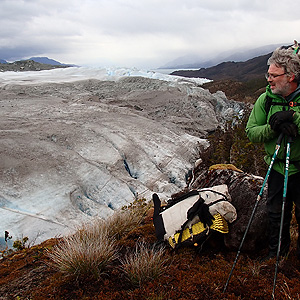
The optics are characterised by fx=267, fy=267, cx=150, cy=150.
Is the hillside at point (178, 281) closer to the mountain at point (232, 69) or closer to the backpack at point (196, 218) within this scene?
the backpack at point (196, 218)

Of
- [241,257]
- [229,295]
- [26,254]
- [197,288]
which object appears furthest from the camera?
[26,254]

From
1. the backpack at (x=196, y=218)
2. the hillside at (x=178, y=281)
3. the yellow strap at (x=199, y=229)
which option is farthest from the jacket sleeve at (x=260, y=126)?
the hillside at (x=178, y=281)

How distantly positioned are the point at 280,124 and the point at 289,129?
0.10 metres

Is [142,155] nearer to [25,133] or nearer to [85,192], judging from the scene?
[85,192]

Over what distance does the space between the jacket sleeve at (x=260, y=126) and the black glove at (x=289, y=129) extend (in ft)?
0.56

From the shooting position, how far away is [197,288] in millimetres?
2914

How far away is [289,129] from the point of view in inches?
109

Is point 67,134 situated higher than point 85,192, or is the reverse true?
point 67,134

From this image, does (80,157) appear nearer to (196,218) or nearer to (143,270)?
(196,218)

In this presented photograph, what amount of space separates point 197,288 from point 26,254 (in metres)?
2.99

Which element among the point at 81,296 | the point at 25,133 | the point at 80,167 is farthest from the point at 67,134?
the point at 81,296

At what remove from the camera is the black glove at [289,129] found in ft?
9.04

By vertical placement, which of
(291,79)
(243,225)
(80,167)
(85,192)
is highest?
(291,79)

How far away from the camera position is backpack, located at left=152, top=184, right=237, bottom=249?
3566mm
